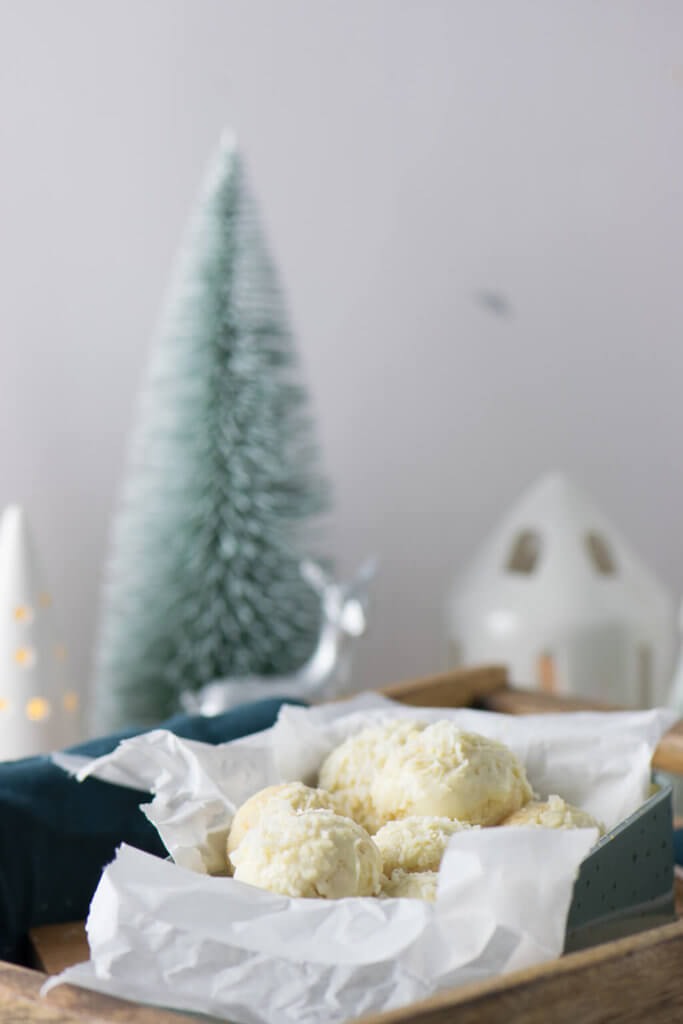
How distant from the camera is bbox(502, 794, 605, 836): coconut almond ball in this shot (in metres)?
0.38

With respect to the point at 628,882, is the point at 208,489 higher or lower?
higher

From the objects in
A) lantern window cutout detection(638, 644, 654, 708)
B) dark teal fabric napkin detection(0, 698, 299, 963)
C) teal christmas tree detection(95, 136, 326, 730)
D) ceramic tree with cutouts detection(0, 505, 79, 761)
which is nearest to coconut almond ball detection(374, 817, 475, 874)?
dark teal fabric napkin detection(0, 698, 299, 963)

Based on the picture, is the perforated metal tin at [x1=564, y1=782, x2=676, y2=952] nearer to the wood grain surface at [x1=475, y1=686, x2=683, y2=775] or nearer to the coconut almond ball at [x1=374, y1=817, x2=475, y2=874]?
the coconut almond ball at [x1=374, y1=817, x2=475, y2=874]

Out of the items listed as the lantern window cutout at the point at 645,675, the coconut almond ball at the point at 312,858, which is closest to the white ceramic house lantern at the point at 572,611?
the lantern window cutout at the point at 645,675

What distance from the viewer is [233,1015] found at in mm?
312

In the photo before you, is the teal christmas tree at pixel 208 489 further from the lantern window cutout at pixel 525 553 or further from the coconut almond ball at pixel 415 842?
the coconut almond ball at pixel 415 842

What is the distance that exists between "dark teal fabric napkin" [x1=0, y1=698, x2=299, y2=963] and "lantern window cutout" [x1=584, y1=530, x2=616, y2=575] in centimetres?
69

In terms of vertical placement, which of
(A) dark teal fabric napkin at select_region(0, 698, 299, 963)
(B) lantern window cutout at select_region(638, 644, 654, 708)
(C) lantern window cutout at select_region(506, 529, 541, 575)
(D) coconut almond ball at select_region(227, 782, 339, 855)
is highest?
(C) lantern window cutout at select_region(506, 529, 541, 575)

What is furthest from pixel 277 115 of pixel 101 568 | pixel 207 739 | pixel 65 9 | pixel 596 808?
pixel 596 808

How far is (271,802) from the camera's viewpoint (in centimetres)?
37

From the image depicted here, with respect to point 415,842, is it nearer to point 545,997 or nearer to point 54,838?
point 545,997

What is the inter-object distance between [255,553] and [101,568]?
0.23m

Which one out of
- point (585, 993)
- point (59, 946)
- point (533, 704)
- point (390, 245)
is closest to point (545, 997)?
point (585, 993)

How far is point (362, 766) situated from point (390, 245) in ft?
3.14
